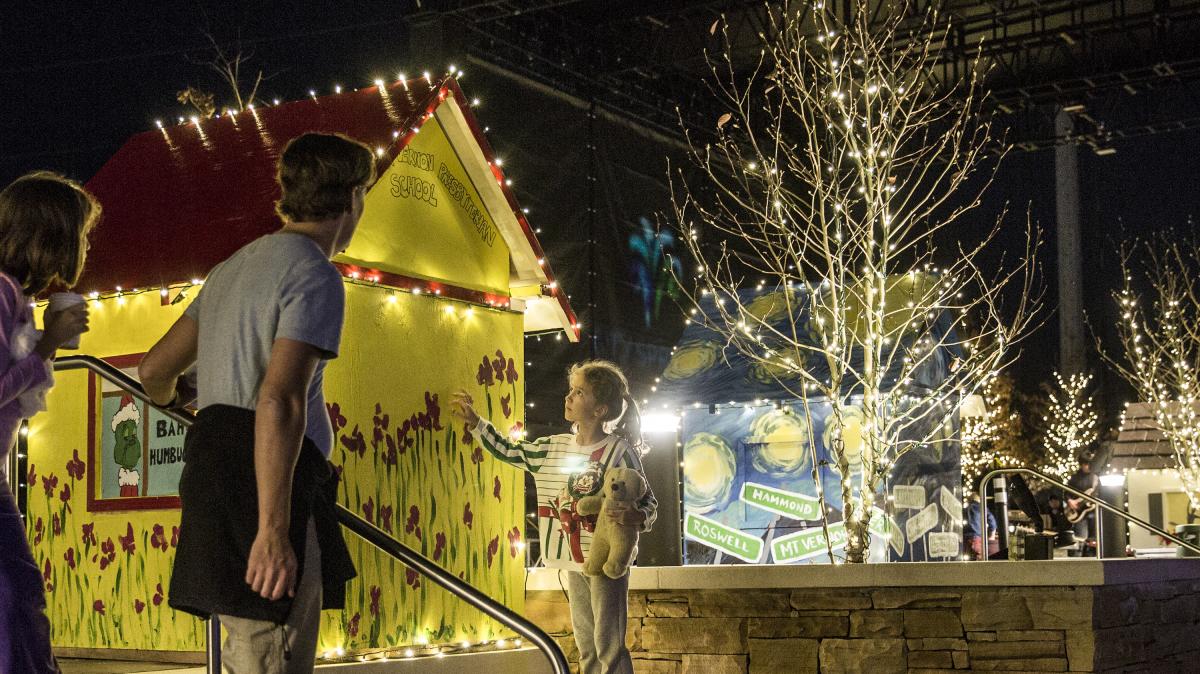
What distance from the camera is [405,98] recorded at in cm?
727

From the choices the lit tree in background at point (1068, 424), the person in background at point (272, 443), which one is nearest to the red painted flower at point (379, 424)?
the person in background at point (272, 443)

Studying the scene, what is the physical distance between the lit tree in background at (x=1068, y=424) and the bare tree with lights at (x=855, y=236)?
289cm

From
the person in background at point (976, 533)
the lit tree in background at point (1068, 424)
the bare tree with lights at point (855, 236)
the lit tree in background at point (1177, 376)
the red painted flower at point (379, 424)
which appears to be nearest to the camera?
the red painted flower at point (379, 424)

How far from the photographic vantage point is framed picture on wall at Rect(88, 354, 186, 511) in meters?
6.41

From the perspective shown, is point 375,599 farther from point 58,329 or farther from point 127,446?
point 58,329

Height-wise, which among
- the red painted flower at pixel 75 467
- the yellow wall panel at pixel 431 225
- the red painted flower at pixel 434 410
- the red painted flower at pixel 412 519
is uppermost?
the yellow wall panel at pixel 431 225

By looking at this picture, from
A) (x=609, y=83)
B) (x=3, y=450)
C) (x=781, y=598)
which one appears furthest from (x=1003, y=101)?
(x=3, y=450)

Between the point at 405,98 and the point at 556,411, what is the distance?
1079 cm

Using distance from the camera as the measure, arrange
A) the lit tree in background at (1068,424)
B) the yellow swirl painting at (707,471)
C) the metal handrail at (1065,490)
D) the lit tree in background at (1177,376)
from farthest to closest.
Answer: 1. the lit tree in background at (1068,424)
2. the lit tree in background at (1177,376)
3. the yellow swirl painting at (707,471)
4. the metal handrail at (1065,490)

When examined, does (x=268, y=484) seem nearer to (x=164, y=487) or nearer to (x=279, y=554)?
(x=279, y=554)

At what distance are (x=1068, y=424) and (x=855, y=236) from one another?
27.9 meters

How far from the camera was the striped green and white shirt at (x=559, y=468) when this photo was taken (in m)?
6.13

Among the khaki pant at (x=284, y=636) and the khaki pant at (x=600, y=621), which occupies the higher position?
the khaki pant at (x=284, y=636)

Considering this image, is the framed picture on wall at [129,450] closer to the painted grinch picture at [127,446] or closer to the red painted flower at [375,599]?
the painted grinch picture at [127,446]
